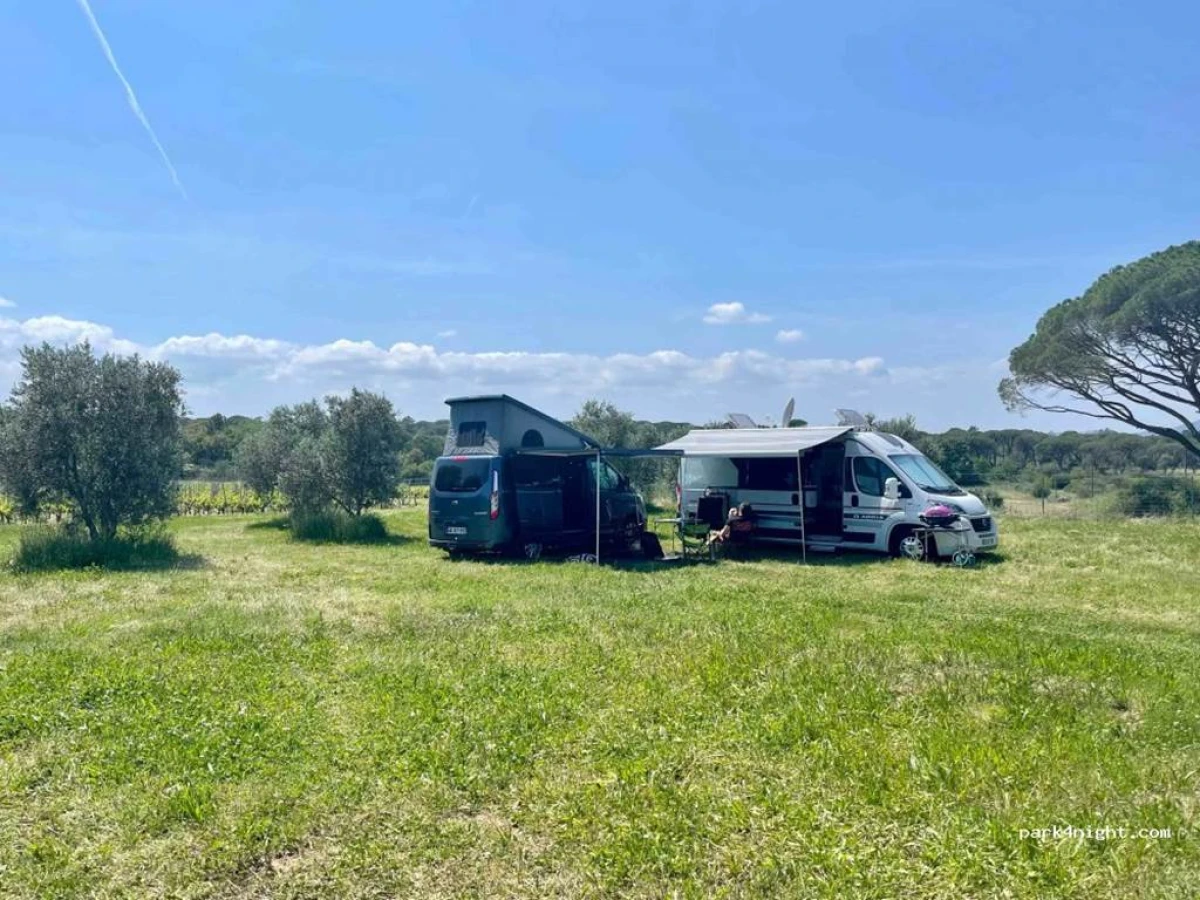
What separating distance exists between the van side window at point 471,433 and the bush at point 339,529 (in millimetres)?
4996

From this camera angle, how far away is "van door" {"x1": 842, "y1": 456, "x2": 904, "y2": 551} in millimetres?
11805

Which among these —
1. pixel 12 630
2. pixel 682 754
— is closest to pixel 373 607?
pixel 12 630

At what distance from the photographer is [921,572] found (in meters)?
10.3

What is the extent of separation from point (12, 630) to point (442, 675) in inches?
179

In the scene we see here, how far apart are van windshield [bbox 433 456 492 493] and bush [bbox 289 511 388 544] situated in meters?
4.77

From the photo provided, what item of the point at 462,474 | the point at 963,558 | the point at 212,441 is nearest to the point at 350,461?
the point at 462,474

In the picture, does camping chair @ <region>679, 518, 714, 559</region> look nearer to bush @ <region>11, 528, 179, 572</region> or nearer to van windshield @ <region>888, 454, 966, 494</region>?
van windshield @ <region>888, 454, 966, 494</region>

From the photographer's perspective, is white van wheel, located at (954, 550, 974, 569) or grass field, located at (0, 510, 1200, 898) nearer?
grass field, located at (0, 510, 1200, 898)

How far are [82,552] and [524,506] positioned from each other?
22.0ft

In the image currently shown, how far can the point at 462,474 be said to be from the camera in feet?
39.1

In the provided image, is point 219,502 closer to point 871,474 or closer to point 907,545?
point 871,474

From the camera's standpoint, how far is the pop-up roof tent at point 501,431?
11.9 metres

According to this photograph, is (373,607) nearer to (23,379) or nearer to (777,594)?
(777,594)

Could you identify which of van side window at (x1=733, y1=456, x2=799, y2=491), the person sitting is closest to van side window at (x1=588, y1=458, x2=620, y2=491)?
the person sitting
